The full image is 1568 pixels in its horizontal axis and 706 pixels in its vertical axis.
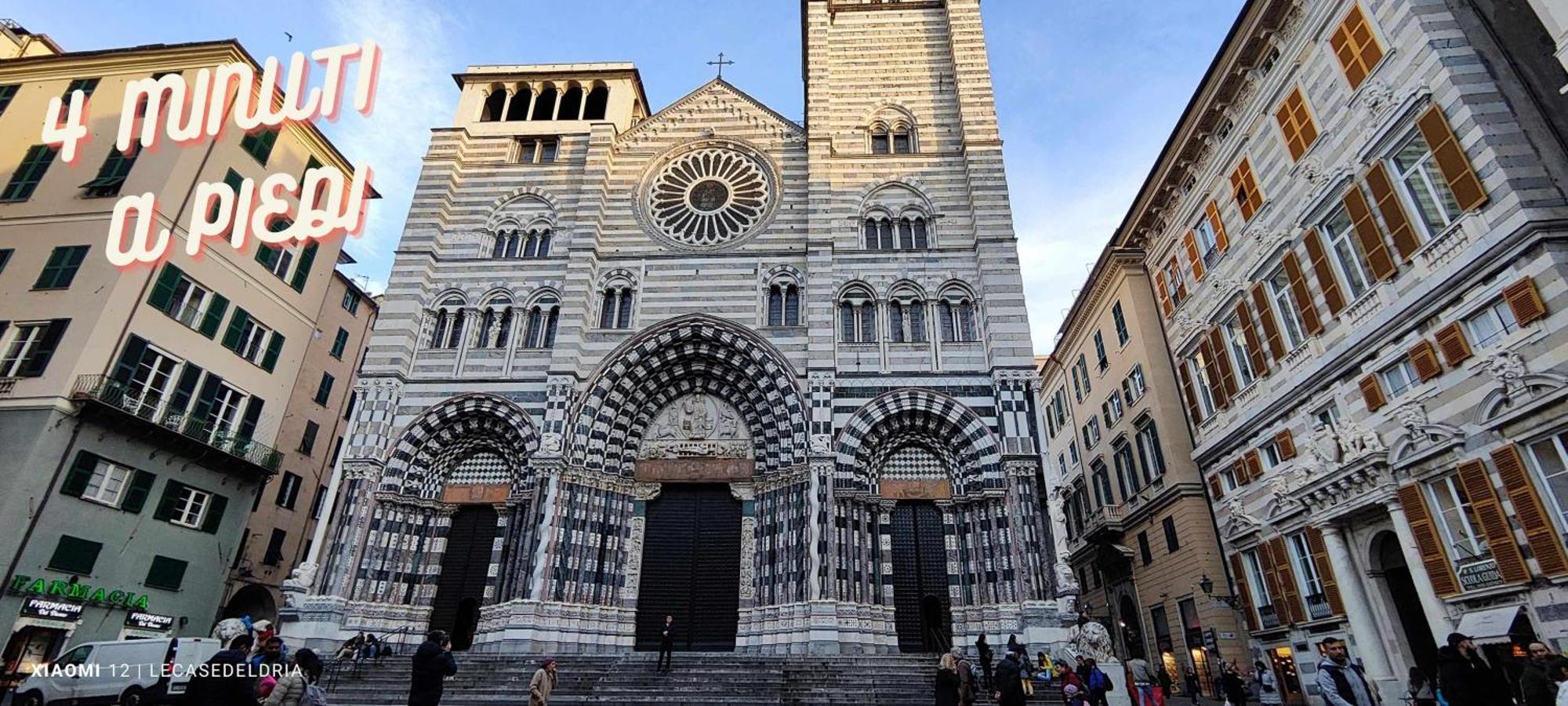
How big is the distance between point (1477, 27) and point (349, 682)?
80.4 feet

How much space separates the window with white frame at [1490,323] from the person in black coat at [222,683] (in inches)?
656

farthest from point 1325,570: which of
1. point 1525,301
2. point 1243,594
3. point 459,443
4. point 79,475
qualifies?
point 79,475

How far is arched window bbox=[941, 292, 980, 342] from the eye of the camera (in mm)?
20453

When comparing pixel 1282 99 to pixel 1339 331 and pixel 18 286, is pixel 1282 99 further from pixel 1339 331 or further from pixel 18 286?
pixel 18 286

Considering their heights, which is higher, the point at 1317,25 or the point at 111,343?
the point at 1317,25

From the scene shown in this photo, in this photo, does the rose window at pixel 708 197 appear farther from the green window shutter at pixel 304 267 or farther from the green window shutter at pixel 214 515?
the green window shutter at pixel 214 515

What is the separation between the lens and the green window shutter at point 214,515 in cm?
2136

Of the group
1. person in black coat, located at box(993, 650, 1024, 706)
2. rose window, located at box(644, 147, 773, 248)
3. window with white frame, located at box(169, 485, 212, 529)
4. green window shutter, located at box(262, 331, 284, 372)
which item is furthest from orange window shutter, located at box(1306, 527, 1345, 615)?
green window shutter, located at box(262, 331, 284, 372)

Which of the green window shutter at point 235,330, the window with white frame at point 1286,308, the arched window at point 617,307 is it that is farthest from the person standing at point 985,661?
the green window shutter at point 235,330

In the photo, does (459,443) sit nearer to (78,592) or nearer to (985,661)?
(78,592)

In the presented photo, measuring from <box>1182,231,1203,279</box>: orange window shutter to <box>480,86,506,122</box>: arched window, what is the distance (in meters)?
22.7

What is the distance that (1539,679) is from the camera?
7516 mm

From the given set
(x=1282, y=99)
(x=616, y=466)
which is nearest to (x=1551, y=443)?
(x=1282, y=99)

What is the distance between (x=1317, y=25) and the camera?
1535cm
